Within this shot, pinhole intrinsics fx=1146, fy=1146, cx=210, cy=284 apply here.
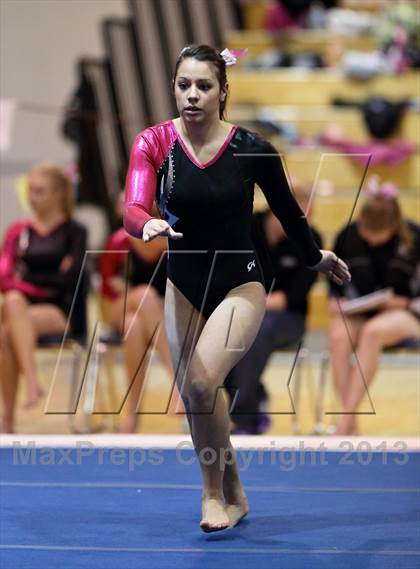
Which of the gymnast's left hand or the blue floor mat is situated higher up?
the gymnast's left hand

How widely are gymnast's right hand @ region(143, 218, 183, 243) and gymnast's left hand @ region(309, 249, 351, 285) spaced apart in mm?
620

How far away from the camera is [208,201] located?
9.98ft

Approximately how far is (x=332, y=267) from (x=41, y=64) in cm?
583

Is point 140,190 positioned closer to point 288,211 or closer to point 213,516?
point 288,211

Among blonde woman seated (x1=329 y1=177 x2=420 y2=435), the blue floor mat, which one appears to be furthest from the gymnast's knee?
blonde woman seated (x1=329 y1=177 x2=420 y2=435)

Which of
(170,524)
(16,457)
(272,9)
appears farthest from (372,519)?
(272,9)

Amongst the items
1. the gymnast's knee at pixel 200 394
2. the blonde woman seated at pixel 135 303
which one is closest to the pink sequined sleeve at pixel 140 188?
the gymnast's knee at pixel 200 394

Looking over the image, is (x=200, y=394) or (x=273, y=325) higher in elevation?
(x=200, y=394)

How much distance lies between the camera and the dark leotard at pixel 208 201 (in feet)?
10.00

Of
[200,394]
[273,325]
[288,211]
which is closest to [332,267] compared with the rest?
[288,211]

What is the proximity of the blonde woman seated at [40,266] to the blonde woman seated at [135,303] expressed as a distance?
173 millimetres

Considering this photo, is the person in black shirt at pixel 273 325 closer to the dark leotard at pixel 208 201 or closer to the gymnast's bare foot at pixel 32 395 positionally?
the gymnast's bare foot at pixel 32 395

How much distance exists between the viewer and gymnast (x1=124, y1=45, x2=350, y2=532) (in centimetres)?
304

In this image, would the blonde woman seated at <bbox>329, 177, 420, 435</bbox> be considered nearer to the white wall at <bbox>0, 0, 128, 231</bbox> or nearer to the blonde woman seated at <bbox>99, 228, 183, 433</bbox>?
the blonde woman seated at <bbox>99, 228, 183, 433</bbox>
